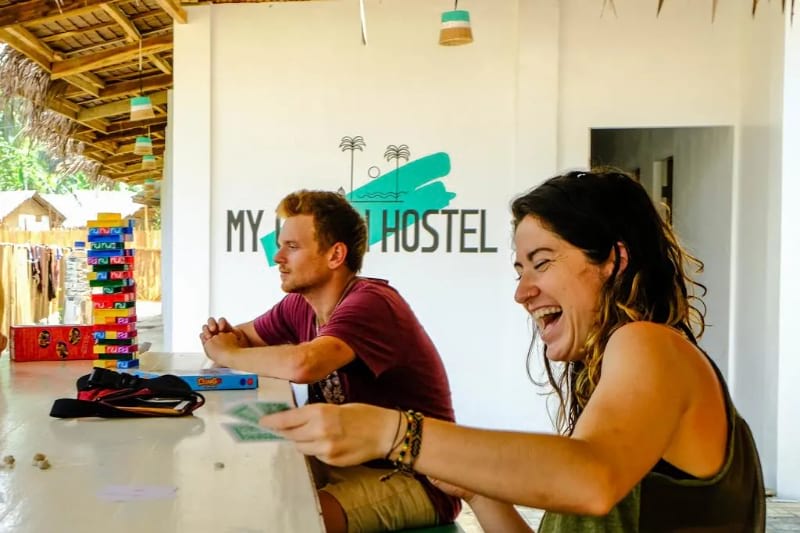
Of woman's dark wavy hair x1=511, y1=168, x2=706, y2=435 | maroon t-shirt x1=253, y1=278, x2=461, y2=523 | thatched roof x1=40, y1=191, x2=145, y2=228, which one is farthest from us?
thatched roof x1=40, y1=191, x2=145, y2=228

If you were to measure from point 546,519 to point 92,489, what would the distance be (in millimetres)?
745

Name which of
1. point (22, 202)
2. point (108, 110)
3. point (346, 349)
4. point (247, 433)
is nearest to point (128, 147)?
point (108, 110)

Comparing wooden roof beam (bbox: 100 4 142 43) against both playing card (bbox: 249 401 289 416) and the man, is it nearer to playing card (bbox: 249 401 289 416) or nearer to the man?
the man

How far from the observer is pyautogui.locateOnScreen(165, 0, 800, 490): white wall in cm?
504

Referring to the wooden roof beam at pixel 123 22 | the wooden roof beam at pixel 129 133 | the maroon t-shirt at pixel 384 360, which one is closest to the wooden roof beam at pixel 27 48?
the wooden roof beam at pixel 123 22

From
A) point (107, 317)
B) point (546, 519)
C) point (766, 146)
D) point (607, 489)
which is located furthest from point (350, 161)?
point (607, 489)

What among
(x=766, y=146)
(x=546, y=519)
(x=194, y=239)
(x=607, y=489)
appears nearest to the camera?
(x=607, y=489)

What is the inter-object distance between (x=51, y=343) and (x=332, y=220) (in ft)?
3.50

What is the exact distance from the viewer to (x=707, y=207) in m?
5.45

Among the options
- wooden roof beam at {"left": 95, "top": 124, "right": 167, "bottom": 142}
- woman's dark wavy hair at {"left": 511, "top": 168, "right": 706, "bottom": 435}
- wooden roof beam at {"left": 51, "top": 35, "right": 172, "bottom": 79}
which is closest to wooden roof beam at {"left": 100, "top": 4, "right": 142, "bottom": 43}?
wooden roof beam at {"left": 51, "top": 35, "right": 172, "bottom": 79}

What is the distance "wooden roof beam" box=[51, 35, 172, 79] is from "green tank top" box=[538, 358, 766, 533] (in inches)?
244

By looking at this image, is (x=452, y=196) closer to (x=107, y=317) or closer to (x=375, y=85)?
(x=375, y=85)

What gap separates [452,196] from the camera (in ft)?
16.8

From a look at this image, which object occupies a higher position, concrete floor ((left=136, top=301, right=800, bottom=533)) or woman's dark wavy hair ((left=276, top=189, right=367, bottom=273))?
woman's dark wavy hair ((left=276, top=189, right=367, bottom=273))
